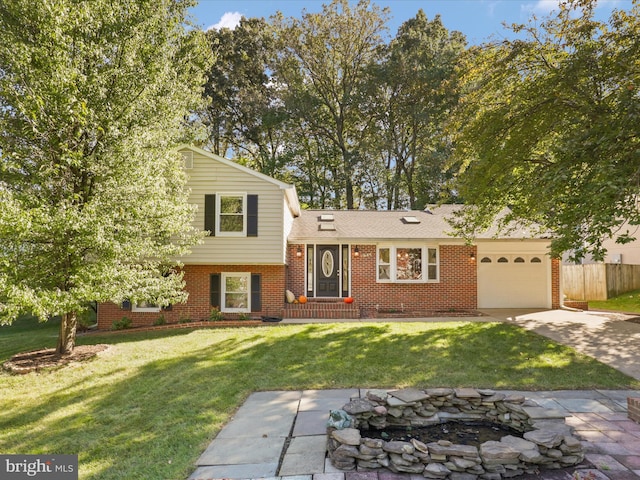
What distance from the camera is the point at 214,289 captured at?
12.8 m

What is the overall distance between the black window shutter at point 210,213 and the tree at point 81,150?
9.01 ft

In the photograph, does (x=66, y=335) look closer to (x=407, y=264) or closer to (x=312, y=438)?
(x=312, y=438)

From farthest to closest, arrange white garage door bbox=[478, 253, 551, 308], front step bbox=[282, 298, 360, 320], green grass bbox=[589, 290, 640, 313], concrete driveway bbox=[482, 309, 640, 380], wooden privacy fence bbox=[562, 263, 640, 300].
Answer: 1. wooden privacy fence bbox=[562, 263, 640, 300]
2. green grass bbox=[589, 290, 640, 313]
3. white garage door bbox=[478, 253, 551, 308]
4. front step bbox=[282, 298, 360, 320]
5. concrete driveway bbox=[482, 309, 640, 380]

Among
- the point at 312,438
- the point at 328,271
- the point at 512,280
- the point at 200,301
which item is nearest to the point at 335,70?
the point at 328,271

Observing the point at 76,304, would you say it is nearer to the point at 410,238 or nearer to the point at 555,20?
the point at 410,238

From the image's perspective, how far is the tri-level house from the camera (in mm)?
12211

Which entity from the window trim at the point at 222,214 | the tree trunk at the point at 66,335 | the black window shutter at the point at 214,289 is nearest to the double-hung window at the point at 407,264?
the window trim at the point at 222,214

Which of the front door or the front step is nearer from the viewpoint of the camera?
the front step

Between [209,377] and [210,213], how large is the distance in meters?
6.45

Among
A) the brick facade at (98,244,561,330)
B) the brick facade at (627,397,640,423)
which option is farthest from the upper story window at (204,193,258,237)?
the brick facade at (627,397,640,423)

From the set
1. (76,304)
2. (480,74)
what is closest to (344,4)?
(480,74)

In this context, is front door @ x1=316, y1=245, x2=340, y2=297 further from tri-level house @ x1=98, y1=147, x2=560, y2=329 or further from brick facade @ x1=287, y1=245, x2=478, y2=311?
brick facade @ x1=287, y1=245, x2=478, y2=311

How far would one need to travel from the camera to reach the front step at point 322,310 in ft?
40.3

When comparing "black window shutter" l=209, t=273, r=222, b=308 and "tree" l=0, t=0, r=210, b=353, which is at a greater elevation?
"tree" l=0, t=0, r=210, b=353
